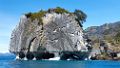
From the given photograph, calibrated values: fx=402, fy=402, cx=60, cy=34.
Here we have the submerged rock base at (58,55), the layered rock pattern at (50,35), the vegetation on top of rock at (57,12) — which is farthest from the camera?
the vegetation on top of rock at (57,12)

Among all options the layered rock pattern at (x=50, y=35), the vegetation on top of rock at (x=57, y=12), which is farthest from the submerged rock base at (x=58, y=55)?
the vegetation on top of rock at (x=57, y=12)

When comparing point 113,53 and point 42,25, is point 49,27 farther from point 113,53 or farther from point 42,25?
point 113,53

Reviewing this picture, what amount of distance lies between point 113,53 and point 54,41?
2263cm

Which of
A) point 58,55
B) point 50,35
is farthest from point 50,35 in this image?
point 58,55

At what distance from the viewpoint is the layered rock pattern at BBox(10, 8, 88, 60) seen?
145 metres

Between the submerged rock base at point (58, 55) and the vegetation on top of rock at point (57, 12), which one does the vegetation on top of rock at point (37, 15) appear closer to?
the vegetation on top of rock at point (57, 12)

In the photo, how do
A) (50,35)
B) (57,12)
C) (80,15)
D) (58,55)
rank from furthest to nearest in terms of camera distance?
(80,15), (57,12), (50,35), (58,55)

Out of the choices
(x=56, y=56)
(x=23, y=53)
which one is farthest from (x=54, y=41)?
(x=23, y=53)

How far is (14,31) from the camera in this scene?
161500 millimetres

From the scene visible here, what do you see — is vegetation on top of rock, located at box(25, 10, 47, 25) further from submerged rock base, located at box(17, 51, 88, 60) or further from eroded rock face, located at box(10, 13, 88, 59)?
submerged rock base, located at box(17, 51, 88, 60)

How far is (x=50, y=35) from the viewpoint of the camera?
484 ft

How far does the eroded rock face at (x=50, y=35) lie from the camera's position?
477 ft

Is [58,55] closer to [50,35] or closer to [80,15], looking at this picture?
[50,35]

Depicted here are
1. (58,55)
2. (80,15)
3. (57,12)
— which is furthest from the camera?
(80,15)
